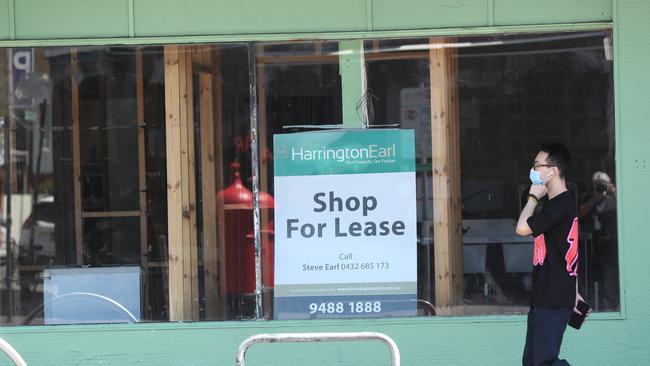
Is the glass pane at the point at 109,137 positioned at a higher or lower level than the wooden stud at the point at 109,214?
higher

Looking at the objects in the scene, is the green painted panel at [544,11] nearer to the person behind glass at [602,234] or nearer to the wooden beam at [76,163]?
the person behind glass at [602,234]

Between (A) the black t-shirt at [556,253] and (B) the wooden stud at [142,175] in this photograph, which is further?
(B) the wooden stud at [142,175]

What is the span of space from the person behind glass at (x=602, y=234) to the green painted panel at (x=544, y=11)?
124 cm

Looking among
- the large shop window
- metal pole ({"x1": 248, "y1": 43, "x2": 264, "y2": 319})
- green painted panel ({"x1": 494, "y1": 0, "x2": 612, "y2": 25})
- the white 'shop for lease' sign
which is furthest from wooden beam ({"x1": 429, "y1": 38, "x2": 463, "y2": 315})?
metal pole ({"x1": 248, "y1": 43, "x2": 264, "y2": 319})

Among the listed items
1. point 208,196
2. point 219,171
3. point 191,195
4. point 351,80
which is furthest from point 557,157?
point 191,195

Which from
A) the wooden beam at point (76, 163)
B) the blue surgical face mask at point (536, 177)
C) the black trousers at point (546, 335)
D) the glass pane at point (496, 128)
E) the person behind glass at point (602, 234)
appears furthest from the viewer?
the wooden beam at point (76, 163)

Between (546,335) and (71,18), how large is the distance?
4.40 m

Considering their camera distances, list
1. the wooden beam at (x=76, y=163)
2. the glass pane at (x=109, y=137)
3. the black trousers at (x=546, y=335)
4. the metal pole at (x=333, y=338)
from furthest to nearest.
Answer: the wooden beam at (x=76, y=163) < the glass pane at (x=109, y=137) < the black trousers at (x=546, y=335) < the metal pole at (x=333, y=338)

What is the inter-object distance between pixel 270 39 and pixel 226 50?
14.8 inches

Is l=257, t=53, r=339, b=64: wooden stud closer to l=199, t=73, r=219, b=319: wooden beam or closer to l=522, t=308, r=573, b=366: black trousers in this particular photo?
l=199, t=73, r=219, b=319: wooden beam

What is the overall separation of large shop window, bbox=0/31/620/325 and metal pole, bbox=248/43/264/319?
11mm

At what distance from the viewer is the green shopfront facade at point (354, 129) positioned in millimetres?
7094

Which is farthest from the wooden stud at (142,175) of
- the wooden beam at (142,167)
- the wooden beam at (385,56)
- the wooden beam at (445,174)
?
the wooden beam at (445,174)

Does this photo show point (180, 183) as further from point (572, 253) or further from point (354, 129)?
point (572, 253)
